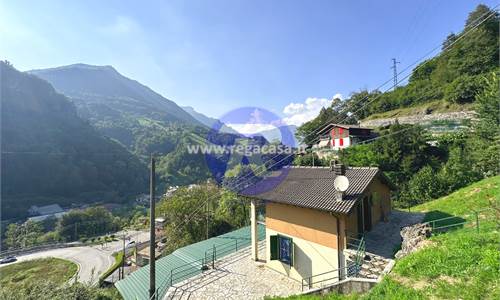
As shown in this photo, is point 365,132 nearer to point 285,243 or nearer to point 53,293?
point 285,243

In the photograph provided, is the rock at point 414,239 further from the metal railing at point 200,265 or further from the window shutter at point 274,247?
the metal railing at point 200,265

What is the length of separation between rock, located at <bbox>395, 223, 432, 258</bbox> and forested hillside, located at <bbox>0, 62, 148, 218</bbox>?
9625 centimetres

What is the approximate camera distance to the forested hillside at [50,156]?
7825 centimetres

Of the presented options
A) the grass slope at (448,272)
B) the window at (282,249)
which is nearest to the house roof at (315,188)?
the window at (282,249)

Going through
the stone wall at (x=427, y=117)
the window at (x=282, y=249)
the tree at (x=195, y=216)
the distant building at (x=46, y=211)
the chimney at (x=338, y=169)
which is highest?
the stone wall at (x=427, y=117)

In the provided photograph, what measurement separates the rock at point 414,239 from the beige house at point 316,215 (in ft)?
6.33

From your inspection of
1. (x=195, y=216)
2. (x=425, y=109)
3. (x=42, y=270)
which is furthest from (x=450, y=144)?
(x=42, y=270)

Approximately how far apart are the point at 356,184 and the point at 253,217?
6.01 metres

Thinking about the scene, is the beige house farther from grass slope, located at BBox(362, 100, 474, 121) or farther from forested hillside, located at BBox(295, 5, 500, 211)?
grass slope, located at BBox(362, 100, 474, 121)

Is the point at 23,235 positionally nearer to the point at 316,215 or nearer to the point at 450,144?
the point at 316,215

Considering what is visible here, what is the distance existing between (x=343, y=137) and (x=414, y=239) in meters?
25.5

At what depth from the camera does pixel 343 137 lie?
32.0 m

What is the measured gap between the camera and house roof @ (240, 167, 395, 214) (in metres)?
9.99

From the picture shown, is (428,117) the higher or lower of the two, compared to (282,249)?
higher
